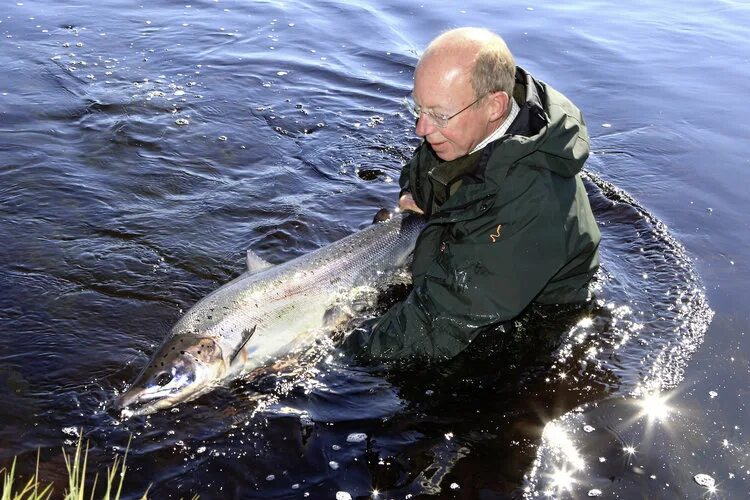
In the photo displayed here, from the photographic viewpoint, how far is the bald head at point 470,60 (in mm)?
4766

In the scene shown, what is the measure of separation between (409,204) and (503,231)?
6.26 feet

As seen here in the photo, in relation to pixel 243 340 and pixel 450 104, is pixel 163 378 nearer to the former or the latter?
pixel 243 340

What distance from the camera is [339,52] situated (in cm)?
1321

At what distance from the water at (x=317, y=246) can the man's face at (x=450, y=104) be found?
1646 mm

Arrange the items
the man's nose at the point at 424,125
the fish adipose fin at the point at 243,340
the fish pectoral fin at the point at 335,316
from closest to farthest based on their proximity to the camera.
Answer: the man's nose at the point at 424,125
the fish adipose fin at the point at 243,340
the fish pectoral fin at the point at 335,316

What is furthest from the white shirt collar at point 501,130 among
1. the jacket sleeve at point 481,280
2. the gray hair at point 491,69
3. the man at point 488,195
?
the jacket sleeve at point 481,280

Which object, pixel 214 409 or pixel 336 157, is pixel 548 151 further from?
pixel 336 157

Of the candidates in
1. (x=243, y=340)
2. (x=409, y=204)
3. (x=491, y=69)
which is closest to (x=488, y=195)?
(x=491, y=69)

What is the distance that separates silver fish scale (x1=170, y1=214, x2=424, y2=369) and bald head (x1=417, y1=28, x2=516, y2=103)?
1.83 m

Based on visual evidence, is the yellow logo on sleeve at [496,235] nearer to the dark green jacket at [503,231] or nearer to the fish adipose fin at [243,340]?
the dark green jacket at [503,231]

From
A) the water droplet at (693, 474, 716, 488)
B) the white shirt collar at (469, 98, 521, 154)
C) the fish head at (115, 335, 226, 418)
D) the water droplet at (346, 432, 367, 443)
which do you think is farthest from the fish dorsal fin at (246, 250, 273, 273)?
the water droplet at (693, 474, 716, 488)

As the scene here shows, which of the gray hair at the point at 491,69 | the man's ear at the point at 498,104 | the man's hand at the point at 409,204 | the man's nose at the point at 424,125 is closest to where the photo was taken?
the gray hair at the point at 491,69

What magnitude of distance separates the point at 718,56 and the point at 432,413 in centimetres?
1111

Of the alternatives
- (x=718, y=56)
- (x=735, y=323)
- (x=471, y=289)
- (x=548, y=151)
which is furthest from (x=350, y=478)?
(x=718, y=56)
